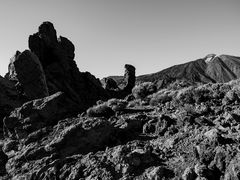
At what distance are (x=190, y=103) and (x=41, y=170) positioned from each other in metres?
9.93

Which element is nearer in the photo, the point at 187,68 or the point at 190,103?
the point at 190,103

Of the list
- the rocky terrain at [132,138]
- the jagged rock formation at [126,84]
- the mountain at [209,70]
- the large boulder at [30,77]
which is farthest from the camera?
the mountain at [209,70]

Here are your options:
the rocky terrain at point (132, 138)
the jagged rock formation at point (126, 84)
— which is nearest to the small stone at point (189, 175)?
the rocky terrain at point (132, 138)

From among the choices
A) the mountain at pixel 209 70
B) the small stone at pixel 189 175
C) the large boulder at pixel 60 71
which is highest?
the large boulder at pixel 60 71

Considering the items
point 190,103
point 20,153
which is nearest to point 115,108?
point 190,103

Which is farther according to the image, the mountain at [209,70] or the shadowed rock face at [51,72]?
the mountain at [209,70]

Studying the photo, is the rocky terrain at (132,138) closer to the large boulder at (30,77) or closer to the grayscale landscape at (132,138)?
the grayscale landscape at (132,138)

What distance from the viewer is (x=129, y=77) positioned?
194 feet

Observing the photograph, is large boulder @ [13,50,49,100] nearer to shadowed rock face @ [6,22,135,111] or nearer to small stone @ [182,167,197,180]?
shadowed rock face @ [6,22,135,111]

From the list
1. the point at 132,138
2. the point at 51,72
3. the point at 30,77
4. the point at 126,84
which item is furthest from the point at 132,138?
the point at 126,84

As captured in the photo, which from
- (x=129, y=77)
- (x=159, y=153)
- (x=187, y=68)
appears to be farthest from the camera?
(x=187, y=68)

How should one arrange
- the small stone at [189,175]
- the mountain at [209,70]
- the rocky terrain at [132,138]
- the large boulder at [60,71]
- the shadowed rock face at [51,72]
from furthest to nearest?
the mountain at [209,70] < the large boulder at [60,71] < the shadowed rock face at [51,72] < the rocky terrain at [132,138] < the small stone at [189,175]

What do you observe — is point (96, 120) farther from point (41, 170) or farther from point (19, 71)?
point (19, 71)

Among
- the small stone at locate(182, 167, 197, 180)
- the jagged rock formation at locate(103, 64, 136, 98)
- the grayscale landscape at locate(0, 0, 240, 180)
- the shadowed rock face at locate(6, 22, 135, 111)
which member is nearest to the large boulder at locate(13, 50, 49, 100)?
the shadowed rock face at locate(6, 22, 135, 111)
